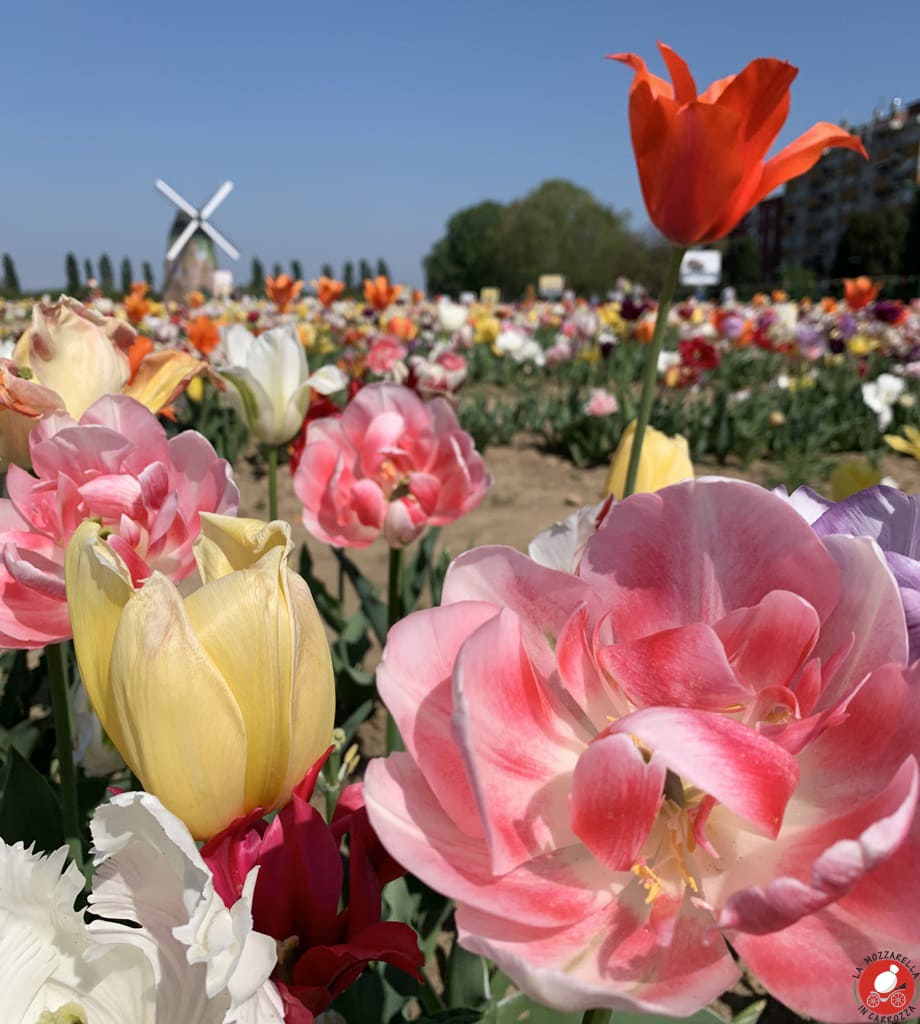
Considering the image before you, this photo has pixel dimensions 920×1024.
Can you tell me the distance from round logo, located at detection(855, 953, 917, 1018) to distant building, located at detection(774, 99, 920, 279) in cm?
4581

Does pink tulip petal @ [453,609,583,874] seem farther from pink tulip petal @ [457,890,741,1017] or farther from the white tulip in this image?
the white tulip

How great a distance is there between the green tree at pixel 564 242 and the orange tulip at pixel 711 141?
34936 mm

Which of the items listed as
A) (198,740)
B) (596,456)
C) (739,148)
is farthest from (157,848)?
(596,456)

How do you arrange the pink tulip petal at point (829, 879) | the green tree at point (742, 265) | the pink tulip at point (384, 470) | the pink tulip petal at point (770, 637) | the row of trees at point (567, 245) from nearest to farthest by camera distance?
the pink tulip petal at point (829, 879) < the pink tulip petal at point (770, 637) < the pink tulip at point (384, 470) < the green tree at point (742, 265) < the row of trees at point (567, 245)

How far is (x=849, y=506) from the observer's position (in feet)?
1.78

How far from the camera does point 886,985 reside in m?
0.41

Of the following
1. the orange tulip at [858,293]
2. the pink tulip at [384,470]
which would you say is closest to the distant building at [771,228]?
the orange tulip at [858,293]

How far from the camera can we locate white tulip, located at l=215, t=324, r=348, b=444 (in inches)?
59.7

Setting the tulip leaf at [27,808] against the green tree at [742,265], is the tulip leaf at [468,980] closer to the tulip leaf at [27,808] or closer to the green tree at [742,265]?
the tulip leaf at [27,808]

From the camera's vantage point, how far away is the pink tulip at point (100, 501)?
2.26 feet

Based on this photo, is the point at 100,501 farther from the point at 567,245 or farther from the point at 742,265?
the point at 567,245

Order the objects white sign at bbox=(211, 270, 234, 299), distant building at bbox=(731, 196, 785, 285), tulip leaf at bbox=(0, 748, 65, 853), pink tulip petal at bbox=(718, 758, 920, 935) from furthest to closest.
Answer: distant building at bbox=(731, 196, 785, 285), white sign at bbox=(211, 270, 234, 299), tulip leaf at bbox=(0, 748, 65, 853), pink tulip petal at bbox=(718, 758, 920, 935)

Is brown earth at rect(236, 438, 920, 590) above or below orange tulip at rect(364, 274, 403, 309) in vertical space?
below

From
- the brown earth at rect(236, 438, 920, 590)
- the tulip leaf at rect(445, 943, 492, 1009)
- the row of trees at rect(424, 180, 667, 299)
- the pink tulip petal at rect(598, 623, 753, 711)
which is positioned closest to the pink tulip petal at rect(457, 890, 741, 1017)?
the pink tulip petal at rect(598, 623, 753, 711)
